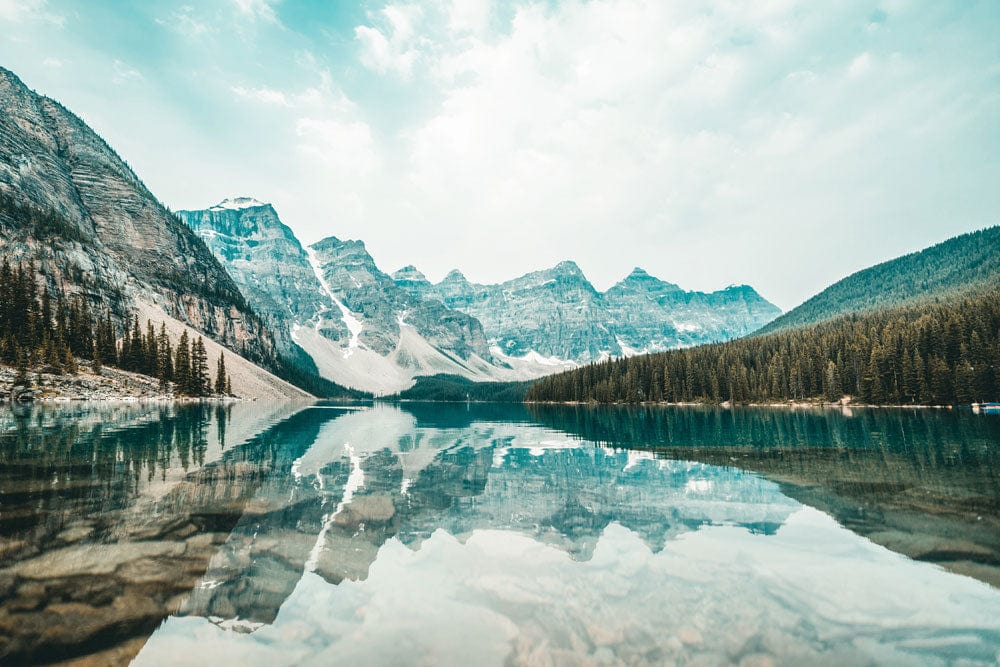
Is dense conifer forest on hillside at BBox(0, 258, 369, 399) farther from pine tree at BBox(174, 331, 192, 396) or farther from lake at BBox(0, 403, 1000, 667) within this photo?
lake at BBox(0, 403, 1000, 667)

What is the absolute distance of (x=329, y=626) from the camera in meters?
9.58

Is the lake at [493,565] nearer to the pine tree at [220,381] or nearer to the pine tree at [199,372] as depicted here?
the pine tree at [199,372]

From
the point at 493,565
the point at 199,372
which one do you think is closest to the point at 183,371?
the point at 199,372

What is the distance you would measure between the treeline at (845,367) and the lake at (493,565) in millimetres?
89112

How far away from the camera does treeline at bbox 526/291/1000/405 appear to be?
94375mm

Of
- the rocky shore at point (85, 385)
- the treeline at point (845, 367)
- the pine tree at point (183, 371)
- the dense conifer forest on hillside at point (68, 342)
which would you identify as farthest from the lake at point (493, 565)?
the pine tree at point (183, 371)

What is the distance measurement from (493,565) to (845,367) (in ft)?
426

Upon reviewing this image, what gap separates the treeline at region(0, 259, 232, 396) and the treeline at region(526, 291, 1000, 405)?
382 ft

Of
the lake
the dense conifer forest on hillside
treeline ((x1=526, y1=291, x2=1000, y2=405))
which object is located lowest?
the lake

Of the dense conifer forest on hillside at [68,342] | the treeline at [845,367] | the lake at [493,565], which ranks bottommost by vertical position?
the lake at [493,565]

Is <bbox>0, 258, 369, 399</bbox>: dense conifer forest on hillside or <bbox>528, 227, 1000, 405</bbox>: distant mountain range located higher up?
<bbox>0, 258, 369, 399</bbox>: dense conifer forest on hillside

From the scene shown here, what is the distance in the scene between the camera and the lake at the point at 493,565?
28.6 feet

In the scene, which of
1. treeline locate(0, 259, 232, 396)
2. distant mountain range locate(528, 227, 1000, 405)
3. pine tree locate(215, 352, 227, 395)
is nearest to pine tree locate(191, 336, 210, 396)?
treeline locate(0, 259, 232, 396)

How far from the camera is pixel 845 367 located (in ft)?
377
